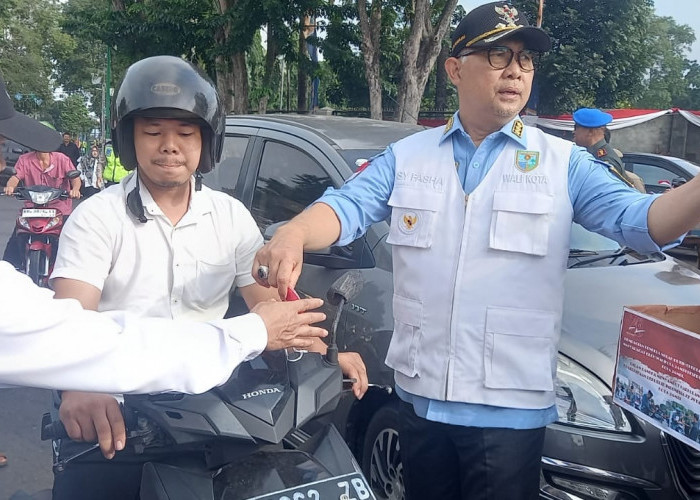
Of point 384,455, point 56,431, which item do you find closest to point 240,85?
point 384,455

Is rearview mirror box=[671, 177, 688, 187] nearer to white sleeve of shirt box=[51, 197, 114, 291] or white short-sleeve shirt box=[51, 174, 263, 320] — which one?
white short-sleeve shirt box=[51, 174, 263, 320]

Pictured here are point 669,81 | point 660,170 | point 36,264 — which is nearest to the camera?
point 36,264

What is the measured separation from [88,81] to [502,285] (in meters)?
55.0

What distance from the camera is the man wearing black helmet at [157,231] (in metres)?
1.97

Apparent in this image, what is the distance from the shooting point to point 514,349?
200 centimetres

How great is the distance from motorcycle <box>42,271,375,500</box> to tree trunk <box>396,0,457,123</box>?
10.6 m

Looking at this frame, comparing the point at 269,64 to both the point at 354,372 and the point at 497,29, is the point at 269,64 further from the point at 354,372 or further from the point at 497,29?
the point at 354,372

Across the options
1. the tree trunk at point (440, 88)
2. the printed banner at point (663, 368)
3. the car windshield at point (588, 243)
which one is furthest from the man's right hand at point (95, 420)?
the tree trunk at point (440, 88)

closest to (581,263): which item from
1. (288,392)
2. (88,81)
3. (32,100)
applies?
(288,392)

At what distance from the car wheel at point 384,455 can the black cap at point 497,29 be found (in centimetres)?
153

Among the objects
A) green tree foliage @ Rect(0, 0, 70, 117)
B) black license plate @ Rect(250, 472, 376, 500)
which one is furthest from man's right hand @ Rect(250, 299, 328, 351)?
green tree foliage @ Rect(0, 0, 70, 117)

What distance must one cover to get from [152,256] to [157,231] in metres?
0.08

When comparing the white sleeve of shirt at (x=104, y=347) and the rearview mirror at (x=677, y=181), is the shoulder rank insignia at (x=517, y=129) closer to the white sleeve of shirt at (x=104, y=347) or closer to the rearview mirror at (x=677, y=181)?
the white sleeve of shirt at (x=104, y=347)

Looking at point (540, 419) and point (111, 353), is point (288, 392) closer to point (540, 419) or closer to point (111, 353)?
point (111, 353)
